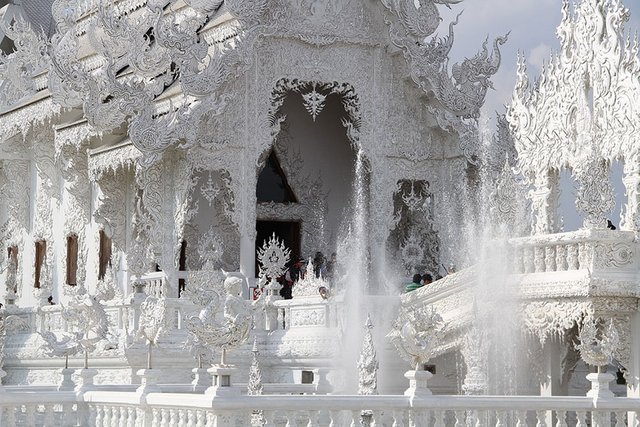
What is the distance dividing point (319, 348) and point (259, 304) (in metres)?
1.16

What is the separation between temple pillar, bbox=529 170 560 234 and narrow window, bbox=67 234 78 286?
11268 mm

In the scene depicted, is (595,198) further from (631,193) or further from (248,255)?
(248,255)

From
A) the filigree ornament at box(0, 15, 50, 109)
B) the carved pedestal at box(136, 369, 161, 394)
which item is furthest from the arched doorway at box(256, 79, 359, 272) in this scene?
the carved pedestal at box(136, 369, 161, 394)

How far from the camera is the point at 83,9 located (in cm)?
3475

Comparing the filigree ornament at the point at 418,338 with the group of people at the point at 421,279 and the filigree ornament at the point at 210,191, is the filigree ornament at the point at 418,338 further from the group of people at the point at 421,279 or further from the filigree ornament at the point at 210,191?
the filigree ornament at the point at 210,191

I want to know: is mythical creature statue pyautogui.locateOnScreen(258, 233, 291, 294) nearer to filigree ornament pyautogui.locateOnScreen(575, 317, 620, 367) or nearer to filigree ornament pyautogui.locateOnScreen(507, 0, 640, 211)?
filigree ornament pyautogui.locateOnScreen(507, 0, 640, 211)

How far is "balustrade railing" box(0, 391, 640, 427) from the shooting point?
16188 mm

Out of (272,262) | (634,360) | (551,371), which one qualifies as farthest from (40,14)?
(634,360)

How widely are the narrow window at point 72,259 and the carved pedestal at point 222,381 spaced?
657 inches

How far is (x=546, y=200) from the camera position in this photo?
23891mm

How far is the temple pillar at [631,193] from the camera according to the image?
70.2 feet

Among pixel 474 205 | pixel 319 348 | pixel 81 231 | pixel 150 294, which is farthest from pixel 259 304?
pixel 81 231

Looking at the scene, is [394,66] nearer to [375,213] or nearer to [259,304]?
[375,213]

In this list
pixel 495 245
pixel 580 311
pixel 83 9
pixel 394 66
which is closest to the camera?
pixel 580 311
